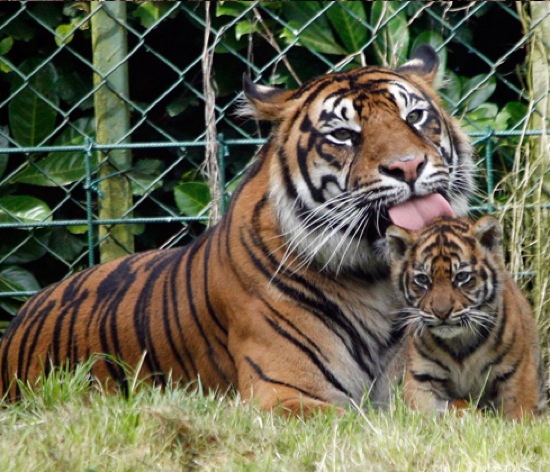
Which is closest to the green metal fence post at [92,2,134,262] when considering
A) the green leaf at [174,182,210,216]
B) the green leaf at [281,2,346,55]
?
the green leaf at [174,182,210,216]

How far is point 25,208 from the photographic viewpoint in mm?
6680

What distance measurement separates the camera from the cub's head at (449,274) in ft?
14.7

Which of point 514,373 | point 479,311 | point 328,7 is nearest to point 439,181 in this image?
point 479,311

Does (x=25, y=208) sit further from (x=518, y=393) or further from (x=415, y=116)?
(x=518, y=393)

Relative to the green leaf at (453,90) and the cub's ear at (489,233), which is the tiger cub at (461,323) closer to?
the cub's ear at (489,233)

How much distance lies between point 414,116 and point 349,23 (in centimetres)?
196

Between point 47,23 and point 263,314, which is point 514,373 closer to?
point 263,314

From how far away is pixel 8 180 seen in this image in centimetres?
671

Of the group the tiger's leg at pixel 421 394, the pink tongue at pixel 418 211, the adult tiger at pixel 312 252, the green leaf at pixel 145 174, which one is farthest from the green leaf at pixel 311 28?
the tiger's leg at pixel 421 394

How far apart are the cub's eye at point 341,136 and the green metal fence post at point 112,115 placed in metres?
2.02

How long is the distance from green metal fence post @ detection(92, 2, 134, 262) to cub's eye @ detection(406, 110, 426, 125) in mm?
2191

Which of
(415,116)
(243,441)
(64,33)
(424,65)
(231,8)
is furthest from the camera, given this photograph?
(64,33)

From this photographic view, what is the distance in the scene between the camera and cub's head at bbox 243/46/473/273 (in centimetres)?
451

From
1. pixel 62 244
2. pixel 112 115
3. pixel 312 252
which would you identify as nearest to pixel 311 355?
pixel 312 252
